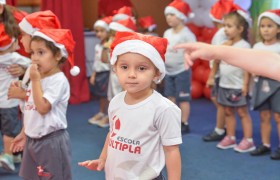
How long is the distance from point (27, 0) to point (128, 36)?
15.5ft

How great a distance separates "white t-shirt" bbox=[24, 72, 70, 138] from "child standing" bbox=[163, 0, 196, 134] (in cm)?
220

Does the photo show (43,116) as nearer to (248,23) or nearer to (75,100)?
(248,23)

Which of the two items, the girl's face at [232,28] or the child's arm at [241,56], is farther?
the girl's face at [232,28]

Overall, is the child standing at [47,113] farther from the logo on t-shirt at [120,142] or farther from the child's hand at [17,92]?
the logo on t-shirt at [120,142]

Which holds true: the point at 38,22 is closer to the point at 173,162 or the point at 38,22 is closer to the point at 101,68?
the point at 173,162

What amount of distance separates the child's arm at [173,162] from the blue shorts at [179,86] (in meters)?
2.66

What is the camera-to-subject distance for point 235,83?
3.79 meters

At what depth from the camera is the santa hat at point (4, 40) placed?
296cm

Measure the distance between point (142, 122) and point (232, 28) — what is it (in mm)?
2244

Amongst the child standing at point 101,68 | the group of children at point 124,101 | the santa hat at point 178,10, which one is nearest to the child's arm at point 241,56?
the group of children at point 124,101

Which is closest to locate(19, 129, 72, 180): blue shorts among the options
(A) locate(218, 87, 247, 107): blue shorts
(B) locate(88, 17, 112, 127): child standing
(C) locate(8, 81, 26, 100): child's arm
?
(C) locate(8, 81, 26, 100): child's arm

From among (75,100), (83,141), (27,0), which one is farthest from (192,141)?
(27,0)

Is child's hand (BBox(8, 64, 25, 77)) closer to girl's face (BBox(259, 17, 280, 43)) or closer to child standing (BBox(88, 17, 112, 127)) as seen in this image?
child standing (BBox(88, 17, 112, 127))

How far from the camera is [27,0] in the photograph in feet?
20.1
